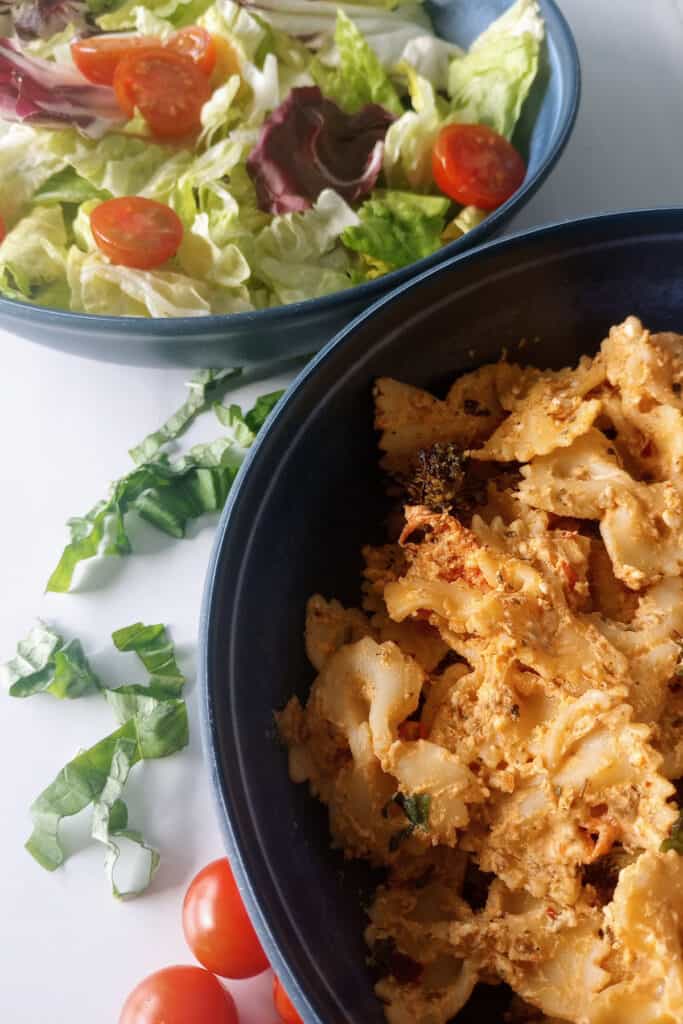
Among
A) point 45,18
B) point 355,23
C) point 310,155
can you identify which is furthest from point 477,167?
point 45,18

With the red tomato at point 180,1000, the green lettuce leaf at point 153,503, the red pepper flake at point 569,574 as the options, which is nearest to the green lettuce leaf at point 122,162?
the green lettuce leaf at point 153,503

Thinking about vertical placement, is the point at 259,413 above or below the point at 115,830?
above

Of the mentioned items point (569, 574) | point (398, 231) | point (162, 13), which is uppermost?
point (162, 13)

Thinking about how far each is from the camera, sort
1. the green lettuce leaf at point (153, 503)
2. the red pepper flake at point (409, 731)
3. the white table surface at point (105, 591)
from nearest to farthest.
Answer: the red pepper flake at point (409, 731)
the white table surface at point (105, 591)
the green lettuce leaf at point (153, 503)

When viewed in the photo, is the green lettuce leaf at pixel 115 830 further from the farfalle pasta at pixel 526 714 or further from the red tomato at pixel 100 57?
the red tomato at pixel 100 57

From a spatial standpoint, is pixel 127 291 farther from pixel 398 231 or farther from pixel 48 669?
pixel 48 669

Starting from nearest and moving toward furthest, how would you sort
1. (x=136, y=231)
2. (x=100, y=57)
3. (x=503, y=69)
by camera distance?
(x=136, y=231) < (x=503, y=69) < (x=100, y=57)

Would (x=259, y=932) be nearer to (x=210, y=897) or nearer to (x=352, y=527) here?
(x=210, y=897)
